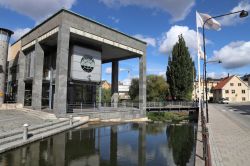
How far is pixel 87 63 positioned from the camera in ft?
94.8

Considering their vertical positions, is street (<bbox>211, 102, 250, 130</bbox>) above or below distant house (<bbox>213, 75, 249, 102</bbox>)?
below

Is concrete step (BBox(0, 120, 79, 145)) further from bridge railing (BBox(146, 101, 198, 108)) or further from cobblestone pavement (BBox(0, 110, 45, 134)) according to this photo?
bridge railing (BBox(146, 101, 198, 108))

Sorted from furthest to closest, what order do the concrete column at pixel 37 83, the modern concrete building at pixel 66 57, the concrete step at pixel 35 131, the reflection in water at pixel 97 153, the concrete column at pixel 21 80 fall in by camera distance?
the concrete column at pixel 21 80 < the concrete column at pixel 37 83 < the modern concrete building at pixel 66 57 < the concrete step at pixel 35 131 < the reflection in water at pixel 97 153

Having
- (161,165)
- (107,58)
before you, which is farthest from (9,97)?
(161,165)

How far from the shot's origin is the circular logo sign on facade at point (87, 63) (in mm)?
28498

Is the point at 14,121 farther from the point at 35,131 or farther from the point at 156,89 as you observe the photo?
the point at 156,89

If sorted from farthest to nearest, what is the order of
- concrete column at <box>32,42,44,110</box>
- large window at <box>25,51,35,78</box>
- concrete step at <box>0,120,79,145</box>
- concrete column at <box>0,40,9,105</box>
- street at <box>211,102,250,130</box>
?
concrete column at <box>0,40,9,105</box>, large window at <box>25,51,35,78</box>, concrete column at <box>32,42,44,110</box>, street at <box>211,102,250,130</box>, concrete step at <box>0,120,79,145</box>

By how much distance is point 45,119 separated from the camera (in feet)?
73.2

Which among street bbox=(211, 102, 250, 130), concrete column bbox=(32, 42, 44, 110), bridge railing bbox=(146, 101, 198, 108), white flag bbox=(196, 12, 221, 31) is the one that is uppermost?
white flag bbox=(196, 12, 221, 31)

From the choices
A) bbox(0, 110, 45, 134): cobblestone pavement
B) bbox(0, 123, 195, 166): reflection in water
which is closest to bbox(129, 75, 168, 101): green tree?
bbox(0, 110, 45, 134): cobblestone pavement

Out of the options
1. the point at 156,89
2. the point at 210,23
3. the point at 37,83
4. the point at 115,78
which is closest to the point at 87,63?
the point at 37,83

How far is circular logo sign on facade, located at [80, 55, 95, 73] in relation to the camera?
93.5 feet

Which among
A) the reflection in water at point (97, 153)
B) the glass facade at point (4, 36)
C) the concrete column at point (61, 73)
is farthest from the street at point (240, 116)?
the glass facade at point (4, 36)

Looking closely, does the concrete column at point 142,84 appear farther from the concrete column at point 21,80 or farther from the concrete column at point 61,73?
the concrete column at point 21,80
